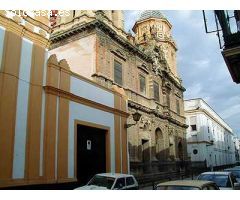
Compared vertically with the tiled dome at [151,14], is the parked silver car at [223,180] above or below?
below

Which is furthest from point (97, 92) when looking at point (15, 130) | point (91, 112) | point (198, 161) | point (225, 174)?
point (198, 161)

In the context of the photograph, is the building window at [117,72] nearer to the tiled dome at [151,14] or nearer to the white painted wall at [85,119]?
the white painted wall at [85,119]

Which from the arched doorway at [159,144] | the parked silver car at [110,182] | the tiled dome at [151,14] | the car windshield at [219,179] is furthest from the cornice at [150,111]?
the tiled dome at [151,14]

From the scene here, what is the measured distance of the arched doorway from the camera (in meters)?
24.4

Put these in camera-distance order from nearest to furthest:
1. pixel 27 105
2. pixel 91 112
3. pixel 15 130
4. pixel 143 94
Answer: pixel 15 130
pixel 27 105
pixel 91 112
pixel 143 94

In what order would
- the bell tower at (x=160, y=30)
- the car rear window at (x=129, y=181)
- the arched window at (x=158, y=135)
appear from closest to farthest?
the car rear window at (x=129, y=181)
the arched window at (x=158, y=135)
the bell tower at (x=160, y=30)

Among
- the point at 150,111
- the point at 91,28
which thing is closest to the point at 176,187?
the point at 91,28

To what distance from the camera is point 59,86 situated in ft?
38.7

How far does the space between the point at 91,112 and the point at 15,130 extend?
4.26m

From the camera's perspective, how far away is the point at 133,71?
22312 millimetres

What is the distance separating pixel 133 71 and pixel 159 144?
6483mm

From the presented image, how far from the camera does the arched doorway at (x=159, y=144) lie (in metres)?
24.4

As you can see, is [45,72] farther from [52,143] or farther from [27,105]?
Answer: [52,143]

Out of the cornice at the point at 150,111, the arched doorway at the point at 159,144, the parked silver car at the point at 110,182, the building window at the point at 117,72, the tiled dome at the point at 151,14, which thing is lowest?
the parked silver car at the point at 110,182
